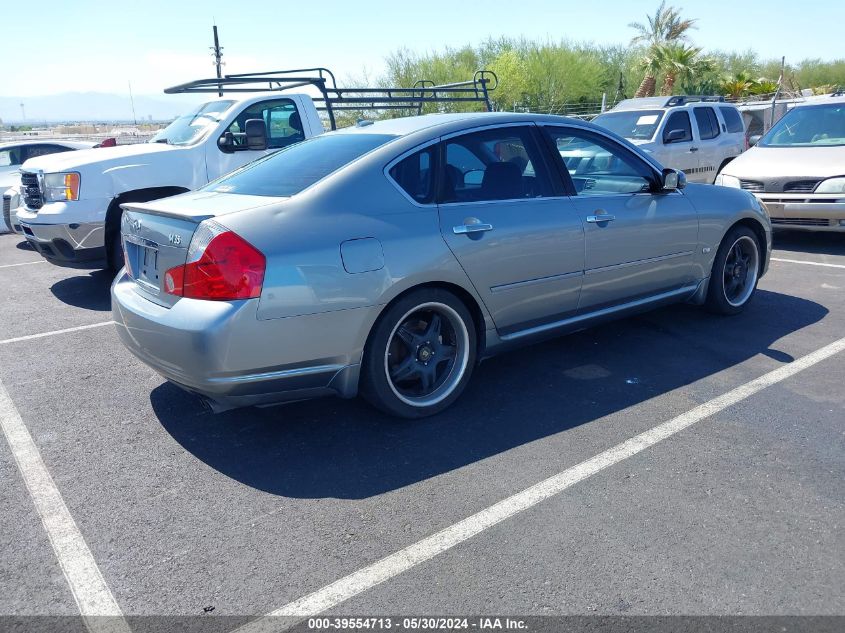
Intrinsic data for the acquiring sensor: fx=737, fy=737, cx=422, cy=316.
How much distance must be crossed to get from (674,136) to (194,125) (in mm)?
7045

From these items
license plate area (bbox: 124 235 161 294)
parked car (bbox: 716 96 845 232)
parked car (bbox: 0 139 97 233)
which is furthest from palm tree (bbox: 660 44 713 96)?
license plate area (bbox: 124 235 161 294)

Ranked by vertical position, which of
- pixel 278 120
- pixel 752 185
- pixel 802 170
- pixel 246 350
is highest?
pixel 278 120

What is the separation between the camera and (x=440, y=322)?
419 centimetres

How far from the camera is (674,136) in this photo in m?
11.2

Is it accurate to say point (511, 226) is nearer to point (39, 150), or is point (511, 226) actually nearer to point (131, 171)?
point (131, 171)

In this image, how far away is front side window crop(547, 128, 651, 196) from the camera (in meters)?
4.88

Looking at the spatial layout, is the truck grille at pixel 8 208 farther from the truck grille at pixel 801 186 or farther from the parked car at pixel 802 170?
the truck grille at pixel 801 186

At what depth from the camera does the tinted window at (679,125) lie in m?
11.7

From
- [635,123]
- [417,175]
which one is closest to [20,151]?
[635,123]

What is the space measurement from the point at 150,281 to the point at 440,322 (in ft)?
5.19

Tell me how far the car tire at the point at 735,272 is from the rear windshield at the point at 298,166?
2968mm

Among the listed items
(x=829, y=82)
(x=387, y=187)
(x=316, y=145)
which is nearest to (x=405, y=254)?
(x=387, y=187)

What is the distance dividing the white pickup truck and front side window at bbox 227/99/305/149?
0.01 meters

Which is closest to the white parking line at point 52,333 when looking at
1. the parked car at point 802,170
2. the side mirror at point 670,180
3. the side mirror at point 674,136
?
the side mirror at point 670,180
